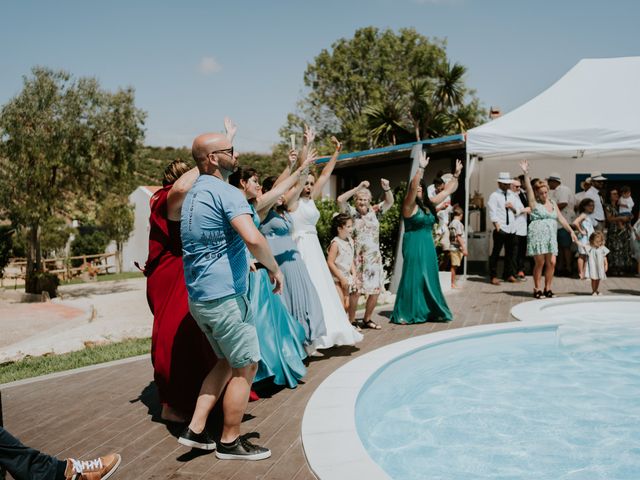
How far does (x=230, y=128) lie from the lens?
4.19 metres

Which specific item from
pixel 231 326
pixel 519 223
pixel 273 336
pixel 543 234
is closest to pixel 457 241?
pixel 519 223

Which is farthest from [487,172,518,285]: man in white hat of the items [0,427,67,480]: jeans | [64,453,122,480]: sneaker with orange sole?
[0,427,67,480]: jeans

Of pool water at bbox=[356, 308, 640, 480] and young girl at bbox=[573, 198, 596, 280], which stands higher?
young girl at bbox=[573, 198, 596, 280]

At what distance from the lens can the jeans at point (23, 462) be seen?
9.34 ft

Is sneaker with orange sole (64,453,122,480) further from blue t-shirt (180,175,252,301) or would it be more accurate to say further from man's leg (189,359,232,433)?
blue t-shirt (180,175,252,301)

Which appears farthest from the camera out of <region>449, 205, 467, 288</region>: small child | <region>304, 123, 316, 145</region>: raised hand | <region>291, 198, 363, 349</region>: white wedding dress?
<region>449, 205, 467, 288</region>: small child

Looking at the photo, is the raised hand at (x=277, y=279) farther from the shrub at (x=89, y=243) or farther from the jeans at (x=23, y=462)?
the shrub at (x=89, y=243)

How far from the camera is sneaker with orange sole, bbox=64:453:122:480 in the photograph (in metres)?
3.08

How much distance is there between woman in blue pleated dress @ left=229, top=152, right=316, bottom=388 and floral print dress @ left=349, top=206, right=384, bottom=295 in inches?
84.1

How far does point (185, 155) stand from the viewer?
71938mm

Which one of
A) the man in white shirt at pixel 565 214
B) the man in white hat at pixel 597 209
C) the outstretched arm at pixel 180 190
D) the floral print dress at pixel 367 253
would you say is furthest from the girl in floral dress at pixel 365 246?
the man in white hat at pixel 597 209

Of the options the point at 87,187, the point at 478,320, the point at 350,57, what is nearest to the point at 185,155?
the point at 350,57

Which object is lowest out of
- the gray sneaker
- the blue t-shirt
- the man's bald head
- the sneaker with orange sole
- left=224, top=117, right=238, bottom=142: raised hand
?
the gray sneaker

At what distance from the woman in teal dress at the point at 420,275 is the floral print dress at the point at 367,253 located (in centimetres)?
64
